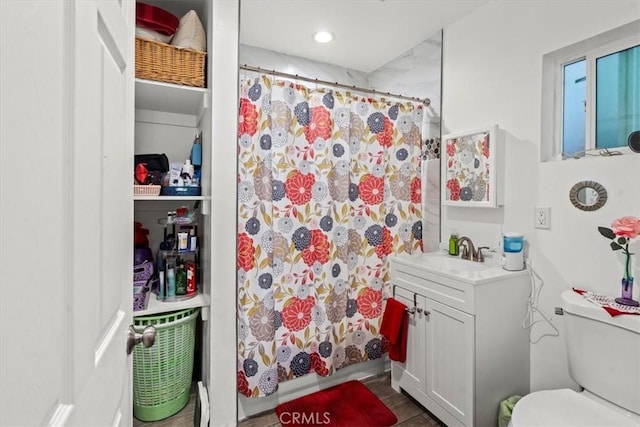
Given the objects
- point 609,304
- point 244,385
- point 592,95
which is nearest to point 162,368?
point 244,385

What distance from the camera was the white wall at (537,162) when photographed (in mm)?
1441

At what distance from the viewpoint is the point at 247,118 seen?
1739 mm

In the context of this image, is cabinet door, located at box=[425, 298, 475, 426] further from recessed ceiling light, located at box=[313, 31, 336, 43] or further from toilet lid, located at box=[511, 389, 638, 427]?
recessed ceiling light, located at box=[313, 31, 336, 43]

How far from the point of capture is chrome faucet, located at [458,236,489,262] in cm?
200

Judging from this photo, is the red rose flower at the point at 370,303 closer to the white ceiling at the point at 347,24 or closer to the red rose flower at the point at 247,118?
the red rose flower at the point at 247,118

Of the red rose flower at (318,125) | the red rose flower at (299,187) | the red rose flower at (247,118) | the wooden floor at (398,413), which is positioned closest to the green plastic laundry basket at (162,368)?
the wooden floor at (398,413)

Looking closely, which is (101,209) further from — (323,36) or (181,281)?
(323,36)

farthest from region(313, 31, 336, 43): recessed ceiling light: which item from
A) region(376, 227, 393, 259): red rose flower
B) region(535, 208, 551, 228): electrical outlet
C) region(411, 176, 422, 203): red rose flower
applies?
region(535, 208, 551, 228): electrical outlet

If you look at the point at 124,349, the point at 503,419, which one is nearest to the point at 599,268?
the point at 503,419

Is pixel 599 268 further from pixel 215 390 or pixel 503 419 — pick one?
pixel 215 390

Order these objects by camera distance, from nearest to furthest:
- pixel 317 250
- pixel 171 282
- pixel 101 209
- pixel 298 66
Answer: pixel 101 209 → pixel 171 282 → pixel 317 250 → pixel 298 66

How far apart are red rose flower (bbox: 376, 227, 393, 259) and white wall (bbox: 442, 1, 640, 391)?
469mm

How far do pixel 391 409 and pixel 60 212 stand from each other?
Answer: 208 centimetres

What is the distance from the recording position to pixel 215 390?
1.46 m
